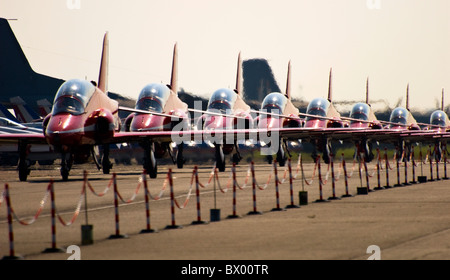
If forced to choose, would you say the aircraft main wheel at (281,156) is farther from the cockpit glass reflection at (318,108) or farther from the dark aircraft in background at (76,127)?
the dark aircraft in background at (76,127)

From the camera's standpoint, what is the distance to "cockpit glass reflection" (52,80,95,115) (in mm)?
31359

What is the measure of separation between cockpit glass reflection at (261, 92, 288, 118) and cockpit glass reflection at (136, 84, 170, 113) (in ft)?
35.4

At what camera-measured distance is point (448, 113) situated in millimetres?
78750

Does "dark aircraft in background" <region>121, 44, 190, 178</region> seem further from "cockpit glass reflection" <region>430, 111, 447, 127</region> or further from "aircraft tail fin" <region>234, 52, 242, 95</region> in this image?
"cockpit glass reflection" <region>430, 111, 447, 127</region>

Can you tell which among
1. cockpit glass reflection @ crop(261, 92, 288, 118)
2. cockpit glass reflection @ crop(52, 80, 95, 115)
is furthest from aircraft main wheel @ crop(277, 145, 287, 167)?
cockpit glass reflection @ crop(52, 80, 95, 115)

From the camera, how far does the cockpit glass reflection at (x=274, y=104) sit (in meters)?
50.6

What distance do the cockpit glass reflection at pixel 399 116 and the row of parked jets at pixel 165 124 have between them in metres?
4.94

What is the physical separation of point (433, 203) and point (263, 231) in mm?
7933

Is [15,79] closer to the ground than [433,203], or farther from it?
farther from it

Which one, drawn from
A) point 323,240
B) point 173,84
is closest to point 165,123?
point 173,84

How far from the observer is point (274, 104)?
167 feet
